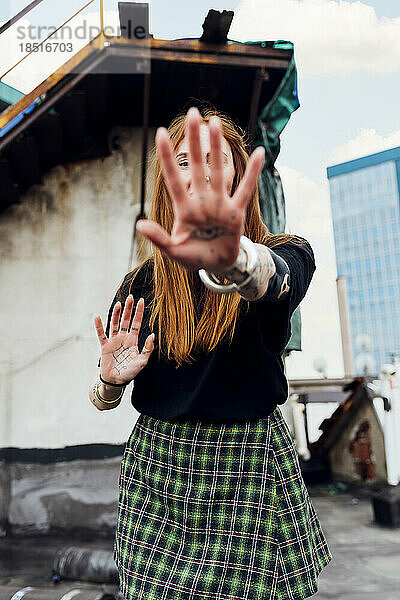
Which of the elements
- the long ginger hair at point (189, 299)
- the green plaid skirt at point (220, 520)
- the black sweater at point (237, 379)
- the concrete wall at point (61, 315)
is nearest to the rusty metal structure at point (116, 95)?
the concrete wall at point (61, 315)

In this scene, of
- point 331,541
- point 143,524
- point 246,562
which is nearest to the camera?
point 246,562

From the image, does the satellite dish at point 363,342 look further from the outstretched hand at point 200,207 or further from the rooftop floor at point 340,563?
the outstretched hand at point 200,207

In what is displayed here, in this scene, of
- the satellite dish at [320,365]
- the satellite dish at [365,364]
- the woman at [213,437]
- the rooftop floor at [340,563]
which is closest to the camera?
the woman at [213,437]

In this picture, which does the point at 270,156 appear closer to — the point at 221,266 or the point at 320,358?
the point at 221,266

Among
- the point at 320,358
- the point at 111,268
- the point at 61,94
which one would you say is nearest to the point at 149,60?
the point at 61,94

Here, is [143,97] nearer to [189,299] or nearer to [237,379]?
[189,299]

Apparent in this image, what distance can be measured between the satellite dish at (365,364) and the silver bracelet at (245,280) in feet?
36.0

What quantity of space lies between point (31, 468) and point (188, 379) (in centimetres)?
461

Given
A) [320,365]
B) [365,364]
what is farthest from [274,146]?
[320,365]

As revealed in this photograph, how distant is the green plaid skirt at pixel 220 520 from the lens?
1335mm

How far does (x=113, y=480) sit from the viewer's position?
5445 millimetres

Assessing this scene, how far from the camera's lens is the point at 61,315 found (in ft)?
18.5

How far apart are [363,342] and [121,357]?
1161 centimetres

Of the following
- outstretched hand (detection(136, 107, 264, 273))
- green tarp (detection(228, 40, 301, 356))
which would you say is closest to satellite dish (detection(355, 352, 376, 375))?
green tarp (detection(228, 40, 301, 356))
